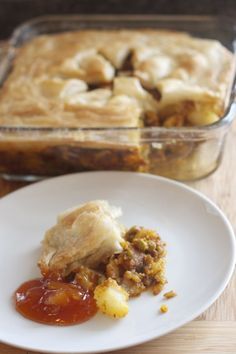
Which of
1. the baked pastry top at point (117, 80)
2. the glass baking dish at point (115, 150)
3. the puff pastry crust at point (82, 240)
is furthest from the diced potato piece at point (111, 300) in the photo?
the baked pastry top at point (117, 80)

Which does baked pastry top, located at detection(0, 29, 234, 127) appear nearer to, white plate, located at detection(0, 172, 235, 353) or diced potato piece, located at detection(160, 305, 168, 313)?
white plate, located at detection(0, 172, 235, 353)

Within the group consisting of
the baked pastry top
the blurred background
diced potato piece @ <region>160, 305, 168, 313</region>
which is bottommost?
the blurred background

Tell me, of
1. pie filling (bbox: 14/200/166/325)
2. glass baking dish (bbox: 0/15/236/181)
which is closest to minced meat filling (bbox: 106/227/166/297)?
pie filling (bbox: 14/200/166/325)

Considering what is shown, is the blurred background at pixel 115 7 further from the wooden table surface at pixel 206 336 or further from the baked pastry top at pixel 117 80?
the wooden table surface at pixel 206 336

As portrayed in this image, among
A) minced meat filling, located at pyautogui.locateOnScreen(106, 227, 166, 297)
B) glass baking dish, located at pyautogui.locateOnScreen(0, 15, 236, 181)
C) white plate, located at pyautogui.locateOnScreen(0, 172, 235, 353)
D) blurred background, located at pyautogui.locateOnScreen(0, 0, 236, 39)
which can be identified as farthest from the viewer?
blurred background, located at pyautogui.locateOnScreen(0, 0, 236, 39)

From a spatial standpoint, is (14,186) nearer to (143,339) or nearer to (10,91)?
(10,91)

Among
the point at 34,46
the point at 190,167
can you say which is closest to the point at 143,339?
the point at 190,167

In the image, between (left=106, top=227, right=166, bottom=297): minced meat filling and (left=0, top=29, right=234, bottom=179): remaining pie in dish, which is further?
(left=0, top=29, right=234, bottom=179): remaining pie in dish
